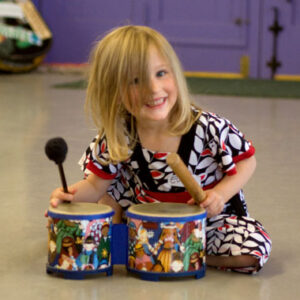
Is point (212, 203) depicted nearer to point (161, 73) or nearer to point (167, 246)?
point (167, 246)

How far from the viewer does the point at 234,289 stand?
3.95ft

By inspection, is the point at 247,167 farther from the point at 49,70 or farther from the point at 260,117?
the point at 49,70

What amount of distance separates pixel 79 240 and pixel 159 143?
23 cm

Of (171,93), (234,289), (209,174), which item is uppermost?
(171,93)

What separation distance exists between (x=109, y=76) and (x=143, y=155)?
0.15 m

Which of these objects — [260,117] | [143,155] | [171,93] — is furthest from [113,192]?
[260,117]

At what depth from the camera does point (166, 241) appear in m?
1.21

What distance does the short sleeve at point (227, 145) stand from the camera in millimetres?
1333

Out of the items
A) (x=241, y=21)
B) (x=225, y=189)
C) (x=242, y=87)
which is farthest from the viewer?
(x=241, y=21)

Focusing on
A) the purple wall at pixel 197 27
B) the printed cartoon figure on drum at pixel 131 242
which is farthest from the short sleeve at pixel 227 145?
the purple wall at pixel 197 27

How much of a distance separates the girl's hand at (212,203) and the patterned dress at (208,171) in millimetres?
65

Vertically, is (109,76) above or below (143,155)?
above

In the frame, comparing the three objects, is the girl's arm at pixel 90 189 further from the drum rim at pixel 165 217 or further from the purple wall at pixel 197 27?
the purple wall at pixel 197 27

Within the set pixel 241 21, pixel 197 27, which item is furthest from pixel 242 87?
pixel 197 27
